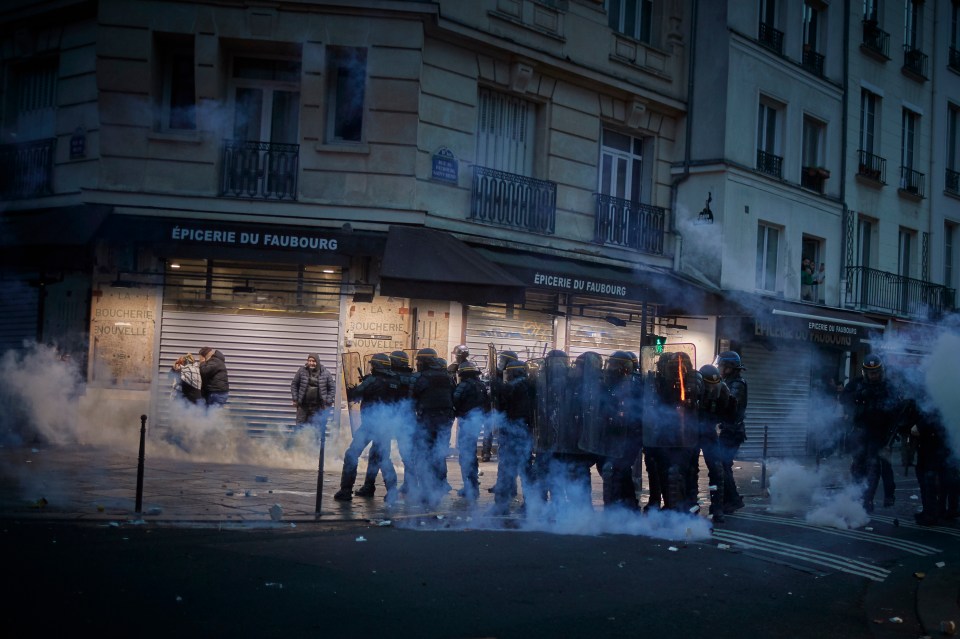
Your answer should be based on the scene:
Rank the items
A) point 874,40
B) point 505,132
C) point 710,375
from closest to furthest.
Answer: point 710,375, point 505,132, point 874,40

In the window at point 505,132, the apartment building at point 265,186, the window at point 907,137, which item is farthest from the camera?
the window at point 907,137

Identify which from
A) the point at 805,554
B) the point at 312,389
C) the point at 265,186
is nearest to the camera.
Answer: the point at 805,554

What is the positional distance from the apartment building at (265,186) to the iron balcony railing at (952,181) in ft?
46.2

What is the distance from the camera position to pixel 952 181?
25375 mm

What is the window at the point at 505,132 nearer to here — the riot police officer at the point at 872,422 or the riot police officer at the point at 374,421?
the riot police officer at the point at 374,421

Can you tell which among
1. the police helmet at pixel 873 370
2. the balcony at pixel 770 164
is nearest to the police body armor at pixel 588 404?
the police helmet at pixel 873 370

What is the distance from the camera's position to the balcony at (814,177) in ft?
69.5

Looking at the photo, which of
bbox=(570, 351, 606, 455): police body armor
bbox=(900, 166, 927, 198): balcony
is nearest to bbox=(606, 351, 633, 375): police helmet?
bbox=(570, 351, 606, 455): police body armor

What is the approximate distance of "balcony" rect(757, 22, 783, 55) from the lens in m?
19.7

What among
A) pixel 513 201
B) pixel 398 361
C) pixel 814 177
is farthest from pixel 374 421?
pixel 814 177

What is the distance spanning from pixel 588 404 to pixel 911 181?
59.5ft

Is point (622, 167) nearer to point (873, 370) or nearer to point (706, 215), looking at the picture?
point (706, 215)

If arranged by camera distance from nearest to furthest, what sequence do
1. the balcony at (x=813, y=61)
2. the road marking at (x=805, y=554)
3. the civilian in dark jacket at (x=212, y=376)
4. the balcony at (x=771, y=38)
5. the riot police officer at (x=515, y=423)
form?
the road marking at (x=805, y=554), the riot police officer at (x=515, y=423), the civilian in dark jacket at (x=212, y=376), the balcony at (x=771, y=38), the balcony at (x=813, y=61)

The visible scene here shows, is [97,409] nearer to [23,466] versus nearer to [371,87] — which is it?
[23,466]
